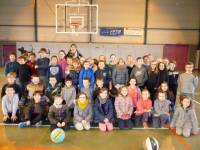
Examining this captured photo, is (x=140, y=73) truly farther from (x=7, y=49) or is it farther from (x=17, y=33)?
(x=7, y=49)

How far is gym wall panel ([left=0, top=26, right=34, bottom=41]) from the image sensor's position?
623 inches

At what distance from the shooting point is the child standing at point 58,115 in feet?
20.0

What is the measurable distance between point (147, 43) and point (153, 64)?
8887 millimetres

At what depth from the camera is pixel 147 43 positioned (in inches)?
630

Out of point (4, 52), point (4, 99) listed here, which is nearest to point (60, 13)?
point (4, 52)

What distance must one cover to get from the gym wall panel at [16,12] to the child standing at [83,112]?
34.2 ft

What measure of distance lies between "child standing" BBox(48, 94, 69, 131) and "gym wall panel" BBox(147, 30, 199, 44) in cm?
1065

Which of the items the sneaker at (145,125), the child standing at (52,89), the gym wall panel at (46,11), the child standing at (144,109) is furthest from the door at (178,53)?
the child standing at (52,89)

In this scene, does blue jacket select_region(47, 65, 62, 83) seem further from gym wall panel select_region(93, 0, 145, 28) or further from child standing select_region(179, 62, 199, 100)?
gym wall panel select_region(93, 0, 145, 28)

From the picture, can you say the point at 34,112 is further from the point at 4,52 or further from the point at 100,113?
the point at 4,52

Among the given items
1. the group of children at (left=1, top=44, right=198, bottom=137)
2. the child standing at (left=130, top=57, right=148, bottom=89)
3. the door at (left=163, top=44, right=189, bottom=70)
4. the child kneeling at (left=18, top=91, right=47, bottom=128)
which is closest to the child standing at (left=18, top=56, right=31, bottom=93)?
the group of children at (left=1, top=44, right=198, bottom=137)

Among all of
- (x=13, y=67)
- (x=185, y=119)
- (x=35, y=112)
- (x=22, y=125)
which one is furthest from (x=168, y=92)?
(x=13, y=67)

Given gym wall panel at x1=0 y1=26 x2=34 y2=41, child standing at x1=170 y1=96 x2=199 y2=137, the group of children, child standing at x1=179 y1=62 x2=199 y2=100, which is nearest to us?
child standing at x1=170 y1=96 x2=199 y2=137

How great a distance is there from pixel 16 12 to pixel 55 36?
237 centimetres
